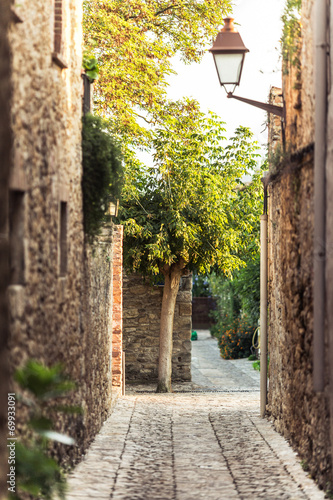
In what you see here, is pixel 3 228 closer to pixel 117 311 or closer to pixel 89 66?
pixel 89 66

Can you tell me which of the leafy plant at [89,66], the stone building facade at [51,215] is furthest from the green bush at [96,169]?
the leafy plant at [89,66]

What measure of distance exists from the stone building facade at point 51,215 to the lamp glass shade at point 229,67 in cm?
169

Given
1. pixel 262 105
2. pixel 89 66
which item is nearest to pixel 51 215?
Answer: pixel 89 66

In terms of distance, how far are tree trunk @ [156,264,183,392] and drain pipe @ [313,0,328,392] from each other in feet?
29.0

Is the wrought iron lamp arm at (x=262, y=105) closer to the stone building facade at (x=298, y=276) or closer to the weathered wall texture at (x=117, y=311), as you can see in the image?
the stone building facade at (x=298, y=276)

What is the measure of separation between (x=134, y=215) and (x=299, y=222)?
7.35m

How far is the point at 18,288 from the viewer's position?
435cm

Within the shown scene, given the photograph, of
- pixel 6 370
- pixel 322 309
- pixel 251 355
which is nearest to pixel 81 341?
pixel 322 309

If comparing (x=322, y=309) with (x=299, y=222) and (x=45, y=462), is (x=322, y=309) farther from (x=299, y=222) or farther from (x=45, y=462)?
(x=45, y=462)

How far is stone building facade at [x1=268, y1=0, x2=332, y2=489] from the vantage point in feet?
19.6

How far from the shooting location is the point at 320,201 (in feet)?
18.0

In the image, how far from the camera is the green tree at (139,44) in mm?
12992

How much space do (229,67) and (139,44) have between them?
628 cm

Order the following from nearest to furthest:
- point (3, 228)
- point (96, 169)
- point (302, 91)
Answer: point (3, 228), point (302, 91), point (96, 169)
